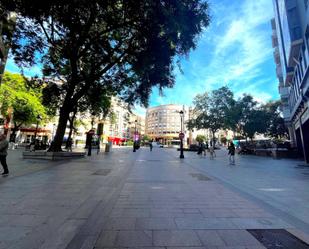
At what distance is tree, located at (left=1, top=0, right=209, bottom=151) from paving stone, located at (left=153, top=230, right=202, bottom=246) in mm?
6719

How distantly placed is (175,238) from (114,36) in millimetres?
14956

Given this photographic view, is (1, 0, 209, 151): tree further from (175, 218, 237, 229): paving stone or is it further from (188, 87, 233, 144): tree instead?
(188, 87, 233, 144): tree

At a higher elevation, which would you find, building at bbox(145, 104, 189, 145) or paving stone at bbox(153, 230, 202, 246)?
building at bbox(145, 104, 189, 145)

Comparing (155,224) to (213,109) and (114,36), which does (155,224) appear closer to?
(114,36)

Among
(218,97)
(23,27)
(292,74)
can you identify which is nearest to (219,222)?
(23,27)

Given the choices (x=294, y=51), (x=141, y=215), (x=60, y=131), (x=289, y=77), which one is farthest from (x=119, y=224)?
(x=289, y=77)

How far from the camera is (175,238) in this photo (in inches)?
134

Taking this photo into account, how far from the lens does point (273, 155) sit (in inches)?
997

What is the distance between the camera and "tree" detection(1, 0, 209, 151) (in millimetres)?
7738

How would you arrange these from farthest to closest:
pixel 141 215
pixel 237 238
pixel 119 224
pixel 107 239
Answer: pixel 141 215, pixel 119 224, pixel 237 238, pixel 107 239

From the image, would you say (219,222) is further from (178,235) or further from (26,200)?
(26,200)

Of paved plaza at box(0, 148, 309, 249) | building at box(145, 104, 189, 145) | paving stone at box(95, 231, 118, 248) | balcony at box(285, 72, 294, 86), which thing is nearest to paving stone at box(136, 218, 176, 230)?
paved plaza at box(0, 148, 309, 249)

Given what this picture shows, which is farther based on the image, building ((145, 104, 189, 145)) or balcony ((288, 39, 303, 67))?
building ((145, 104, 189, 145))

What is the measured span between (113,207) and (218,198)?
9.54ft
